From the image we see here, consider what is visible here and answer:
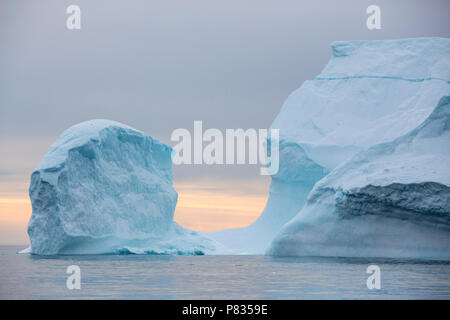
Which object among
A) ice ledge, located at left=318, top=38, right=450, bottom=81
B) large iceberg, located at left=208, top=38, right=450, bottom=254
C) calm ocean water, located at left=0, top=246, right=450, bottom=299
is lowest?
calm ocean water, located at left=0, top=246, right=450, bottom=299

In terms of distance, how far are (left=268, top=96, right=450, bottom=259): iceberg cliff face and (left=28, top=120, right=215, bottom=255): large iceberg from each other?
6.61 metres

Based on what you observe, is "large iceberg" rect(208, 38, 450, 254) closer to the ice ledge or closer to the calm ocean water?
the ice ledge

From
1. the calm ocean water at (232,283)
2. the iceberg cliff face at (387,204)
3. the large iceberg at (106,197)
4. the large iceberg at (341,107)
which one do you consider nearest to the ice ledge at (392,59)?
the large iceberg at (341,107)

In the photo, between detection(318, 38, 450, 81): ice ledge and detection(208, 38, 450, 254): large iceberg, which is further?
detection(318, 38, 450, 81): ice ledge

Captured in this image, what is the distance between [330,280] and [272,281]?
1366mm

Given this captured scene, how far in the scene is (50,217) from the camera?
26734 millimetres

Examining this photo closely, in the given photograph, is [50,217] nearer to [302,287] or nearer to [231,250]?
[231,250]

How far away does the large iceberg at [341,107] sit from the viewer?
31.1 meters

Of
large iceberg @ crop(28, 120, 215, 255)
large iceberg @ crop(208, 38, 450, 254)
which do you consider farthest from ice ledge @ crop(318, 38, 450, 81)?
large iceberg @ crop(28, 120, 215, 255)

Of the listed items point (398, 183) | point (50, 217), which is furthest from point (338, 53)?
point (50, 217)

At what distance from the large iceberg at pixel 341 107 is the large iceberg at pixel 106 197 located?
4.74m

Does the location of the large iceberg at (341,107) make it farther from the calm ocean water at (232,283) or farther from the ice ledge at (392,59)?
the calm ocean water at (232,283)

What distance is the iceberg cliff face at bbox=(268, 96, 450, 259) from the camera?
22531mm

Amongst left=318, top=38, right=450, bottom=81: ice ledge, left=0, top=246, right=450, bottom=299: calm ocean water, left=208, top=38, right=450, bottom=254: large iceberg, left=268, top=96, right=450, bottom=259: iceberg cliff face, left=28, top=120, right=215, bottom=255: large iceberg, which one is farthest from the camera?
left=318, top=38, right=450, bottom=81: ice ledge
